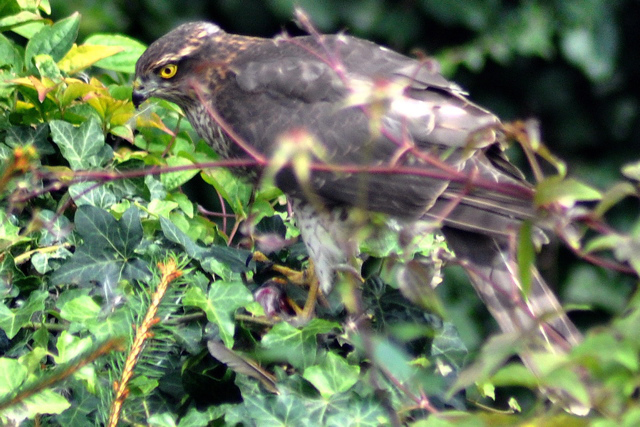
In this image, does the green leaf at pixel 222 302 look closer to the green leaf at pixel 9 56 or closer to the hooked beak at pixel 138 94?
the green leaf at pixel 9 56

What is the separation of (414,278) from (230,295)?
27.1 inches

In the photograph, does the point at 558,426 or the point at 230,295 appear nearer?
the point at 558,426

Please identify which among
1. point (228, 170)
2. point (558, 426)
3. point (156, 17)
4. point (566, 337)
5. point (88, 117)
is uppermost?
point (558, 426)

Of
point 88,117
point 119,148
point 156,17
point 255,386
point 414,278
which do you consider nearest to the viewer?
point 414,278

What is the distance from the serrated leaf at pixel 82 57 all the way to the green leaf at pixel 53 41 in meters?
0.02

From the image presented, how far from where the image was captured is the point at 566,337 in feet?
7.39

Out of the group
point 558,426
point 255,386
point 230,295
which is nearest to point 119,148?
point 230,295

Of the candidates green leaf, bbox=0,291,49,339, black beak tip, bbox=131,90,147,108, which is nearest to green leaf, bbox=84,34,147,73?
black beak tip, bbox=131,90,147,108

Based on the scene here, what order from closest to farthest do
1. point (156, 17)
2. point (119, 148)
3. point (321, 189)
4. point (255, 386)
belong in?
point (255, 386)
point (119, 148)
point (321, 189)
point (156, 17)

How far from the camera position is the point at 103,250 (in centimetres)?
181

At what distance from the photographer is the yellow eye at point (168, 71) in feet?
10.1

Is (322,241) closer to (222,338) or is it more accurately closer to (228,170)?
(228,170)

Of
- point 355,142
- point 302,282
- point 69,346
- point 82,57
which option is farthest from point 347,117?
point 69,346

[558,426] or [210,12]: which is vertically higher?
[558,426]
